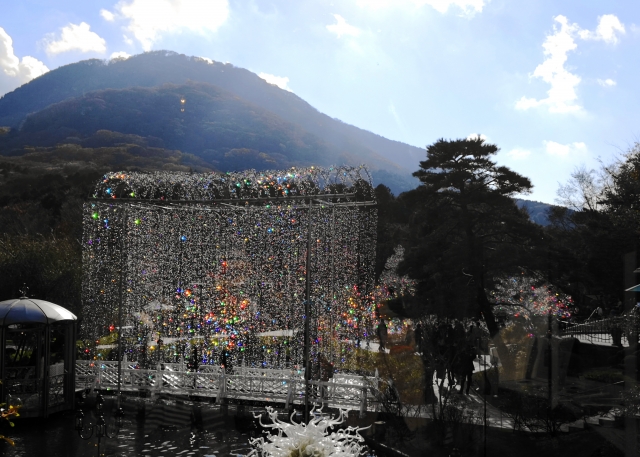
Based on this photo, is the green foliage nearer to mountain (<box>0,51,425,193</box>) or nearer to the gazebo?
the gazebo

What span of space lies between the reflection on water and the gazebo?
1.15ft

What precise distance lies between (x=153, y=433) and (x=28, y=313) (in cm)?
378

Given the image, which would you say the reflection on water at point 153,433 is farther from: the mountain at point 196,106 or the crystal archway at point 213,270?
the mountain at point 196,106

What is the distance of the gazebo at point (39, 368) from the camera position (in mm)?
13258

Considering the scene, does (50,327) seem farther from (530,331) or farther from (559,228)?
(559,228)

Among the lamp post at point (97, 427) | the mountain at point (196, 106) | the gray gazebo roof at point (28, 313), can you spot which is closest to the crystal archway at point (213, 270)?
the gray gazebo roof at point (28, 313)

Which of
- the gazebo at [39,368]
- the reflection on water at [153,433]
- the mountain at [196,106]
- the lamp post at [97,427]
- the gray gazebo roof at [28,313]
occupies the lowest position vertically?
the reflection on water at [153,433]

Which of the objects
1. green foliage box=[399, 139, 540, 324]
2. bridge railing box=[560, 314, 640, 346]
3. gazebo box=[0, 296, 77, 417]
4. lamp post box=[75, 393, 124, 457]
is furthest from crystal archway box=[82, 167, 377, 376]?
bridge railing box=[560, 314, 640, 346]

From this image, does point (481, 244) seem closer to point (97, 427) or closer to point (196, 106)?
point (97, 427)

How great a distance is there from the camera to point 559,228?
16781 mm

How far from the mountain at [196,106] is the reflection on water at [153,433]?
47.0m

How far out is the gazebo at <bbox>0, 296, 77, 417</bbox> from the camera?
1326 cm

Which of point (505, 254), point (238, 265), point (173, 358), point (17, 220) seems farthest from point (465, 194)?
point (17, 220)

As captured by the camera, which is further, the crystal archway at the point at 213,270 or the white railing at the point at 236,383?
the crystal archway at the point at 213,270
